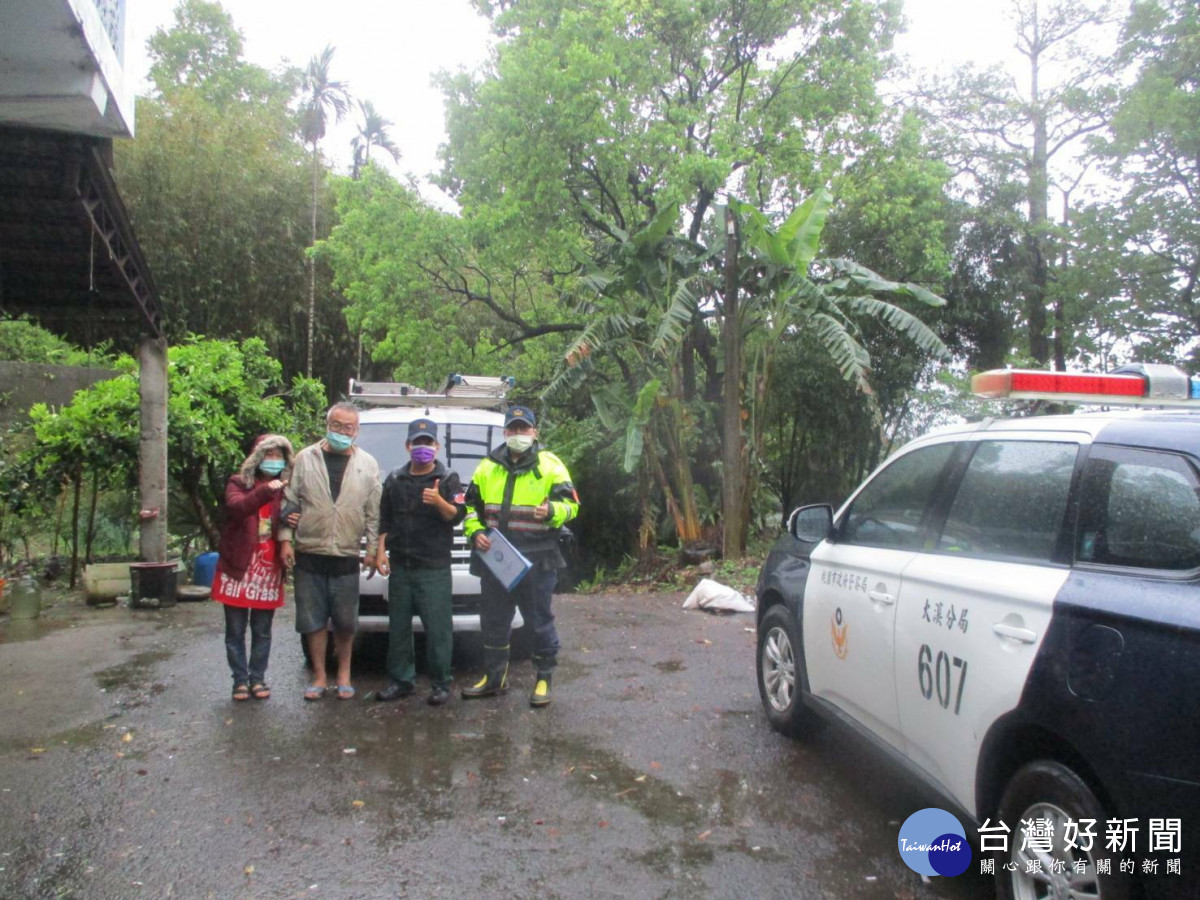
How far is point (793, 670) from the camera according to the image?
4.96 metres

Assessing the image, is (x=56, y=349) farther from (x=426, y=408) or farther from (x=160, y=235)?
(x=426, y=408)

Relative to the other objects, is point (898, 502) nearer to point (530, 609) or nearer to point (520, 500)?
point (520, 500)

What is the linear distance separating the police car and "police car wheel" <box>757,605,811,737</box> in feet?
2.19

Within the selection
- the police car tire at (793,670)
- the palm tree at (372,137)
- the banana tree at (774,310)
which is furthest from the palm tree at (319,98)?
the police car tire at (793,670)

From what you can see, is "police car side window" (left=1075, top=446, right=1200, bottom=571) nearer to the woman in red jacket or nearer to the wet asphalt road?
the wet asphalt road

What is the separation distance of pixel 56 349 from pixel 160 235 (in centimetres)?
474

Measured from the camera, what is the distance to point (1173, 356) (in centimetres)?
1659

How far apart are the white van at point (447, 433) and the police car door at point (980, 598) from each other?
12.2ft

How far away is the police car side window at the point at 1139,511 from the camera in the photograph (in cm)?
257

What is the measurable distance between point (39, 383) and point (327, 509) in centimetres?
1094

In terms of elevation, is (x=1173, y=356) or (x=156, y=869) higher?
(x=1173, y=356)

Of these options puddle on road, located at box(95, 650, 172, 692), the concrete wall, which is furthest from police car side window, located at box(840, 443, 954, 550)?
the concrete wall

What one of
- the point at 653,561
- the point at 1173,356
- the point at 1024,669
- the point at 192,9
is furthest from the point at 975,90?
the point at 192,9

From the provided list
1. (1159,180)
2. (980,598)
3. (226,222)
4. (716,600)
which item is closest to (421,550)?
(980,598)
